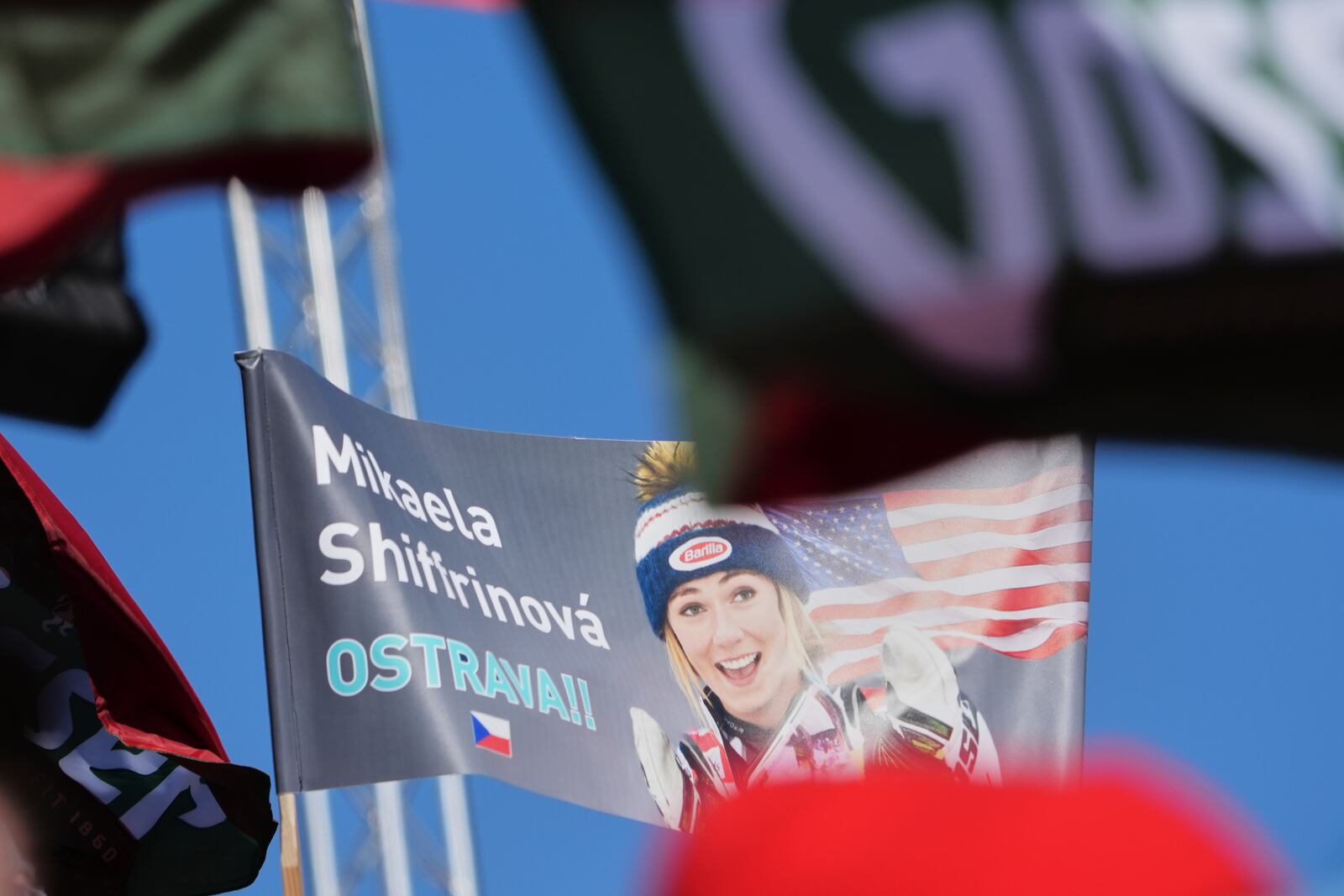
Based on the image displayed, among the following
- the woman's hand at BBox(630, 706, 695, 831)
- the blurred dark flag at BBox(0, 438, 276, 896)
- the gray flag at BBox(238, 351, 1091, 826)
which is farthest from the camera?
the woman's hand at BBox(630, 706, 695, 831)

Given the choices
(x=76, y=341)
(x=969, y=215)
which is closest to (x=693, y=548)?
(x=76, y=341)

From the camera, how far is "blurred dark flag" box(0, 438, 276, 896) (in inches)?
137

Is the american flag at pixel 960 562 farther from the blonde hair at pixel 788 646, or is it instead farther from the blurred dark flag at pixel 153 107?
the blurred dark flag at pixel 153 107

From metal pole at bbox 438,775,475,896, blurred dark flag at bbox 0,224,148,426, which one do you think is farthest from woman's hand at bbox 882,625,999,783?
blurred dark flag at bbox 0,224,148,426

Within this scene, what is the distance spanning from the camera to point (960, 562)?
16.1ft

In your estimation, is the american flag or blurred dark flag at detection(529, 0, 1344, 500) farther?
the american flag

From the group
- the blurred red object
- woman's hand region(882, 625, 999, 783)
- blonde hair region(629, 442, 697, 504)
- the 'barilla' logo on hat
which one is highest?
blonde hair region(629, 442, 697, 504)

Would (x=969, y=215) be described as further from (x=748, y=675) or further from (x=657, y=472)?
(x=748, y=675)

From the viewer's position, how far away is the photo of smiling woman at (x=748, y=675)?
14.5 ft

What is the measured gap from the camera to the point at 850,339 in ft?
3.95

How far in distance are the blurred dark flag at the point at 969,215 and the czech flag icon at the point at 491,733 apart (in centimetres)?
282

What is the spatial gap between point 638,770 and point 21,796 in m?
1.38

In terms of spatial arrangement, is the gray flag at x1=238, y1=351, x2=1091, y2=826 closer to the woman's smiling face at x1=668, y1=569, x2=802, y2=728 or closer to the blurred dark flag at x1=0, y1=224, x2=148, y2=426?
the woman's smiling face at x1=668, y1=569, x2=802, y2=728

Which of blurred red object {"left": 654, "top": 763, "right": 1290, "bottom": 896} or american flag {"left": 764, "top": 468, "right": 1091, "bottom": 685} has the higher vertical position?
american flag {"left": 764, "top": 468, "right": 1091, "bottom": 685}
